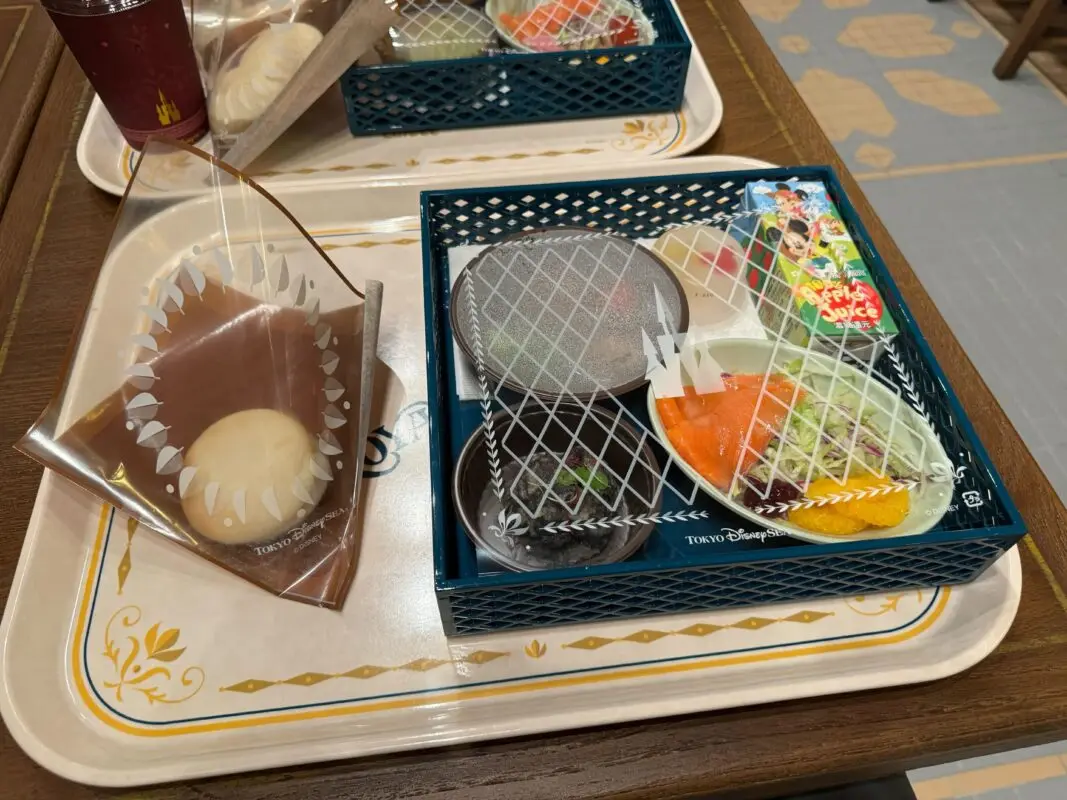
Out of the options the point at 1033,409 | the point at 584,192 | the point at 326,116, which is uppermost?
the point at 584,192

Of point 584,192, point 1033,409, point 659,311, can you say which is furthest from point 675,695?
point 1033,409

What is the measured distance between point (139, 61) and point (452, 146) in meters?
0.39

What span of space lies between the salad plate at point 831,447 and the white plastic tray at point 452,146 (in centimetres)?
45

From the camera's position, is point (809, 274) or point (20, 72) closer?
point (809, 274)

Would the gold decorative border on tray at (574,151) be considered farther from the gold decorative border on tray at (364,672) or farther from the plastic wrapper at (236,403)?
the gold decorative border on tray at (364,672)

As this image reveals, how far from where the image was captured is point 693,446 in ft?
2.05

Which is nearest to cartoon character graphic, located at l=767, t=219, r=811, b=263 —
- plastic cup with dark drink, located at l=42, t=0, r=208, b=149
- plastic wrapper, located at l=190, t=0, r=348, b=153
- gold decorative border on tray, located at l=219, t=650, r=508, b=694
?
gold decorative border on tray, located at l=219, t=650, r=508, b=694

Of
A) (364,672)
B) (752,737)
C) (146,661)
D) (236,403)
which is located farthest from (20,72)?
(752,737)

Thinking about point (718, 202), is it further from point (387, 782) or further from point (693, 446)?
point (387, 782)

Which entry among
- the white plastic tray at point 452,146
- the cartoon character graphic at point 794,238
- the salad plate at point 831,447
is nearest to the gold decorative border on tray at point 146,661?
the salad plate at point 831,447

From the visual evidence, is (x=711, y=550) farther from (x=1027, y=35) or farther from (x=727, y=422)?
(x=1027, y=35)

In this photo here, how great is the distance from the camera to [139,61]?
837 millimetres

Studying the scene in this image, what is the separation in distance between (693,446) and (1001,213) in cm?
152

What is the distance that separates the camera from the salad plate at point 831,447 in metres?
0.59
